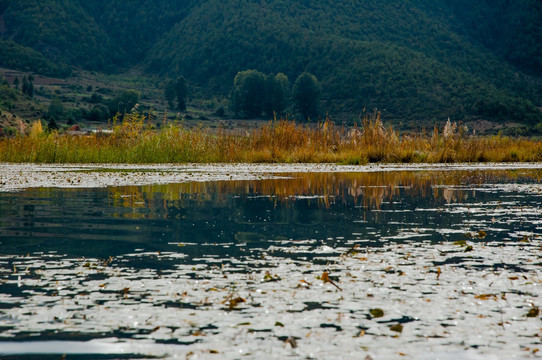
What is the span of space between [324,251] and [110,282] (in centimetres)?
183

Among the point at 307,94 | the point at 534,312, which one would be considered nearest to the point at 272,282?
the point at 534,312

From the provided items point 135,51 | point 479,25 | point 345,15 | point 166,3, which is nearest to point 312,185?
point 345,15

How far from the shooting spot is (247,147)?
22938 millimetres

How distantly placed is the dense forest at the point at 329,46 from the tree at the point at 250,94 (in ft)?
23.5

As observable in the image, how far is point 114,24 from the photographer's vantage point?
151m

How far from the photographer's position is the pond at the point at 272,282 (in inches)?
121

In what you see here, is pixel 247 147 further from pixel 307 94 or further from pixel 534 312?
pixel 307 94

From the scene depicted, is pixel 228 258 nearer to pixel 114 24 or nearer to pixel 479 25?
pixel 479 25

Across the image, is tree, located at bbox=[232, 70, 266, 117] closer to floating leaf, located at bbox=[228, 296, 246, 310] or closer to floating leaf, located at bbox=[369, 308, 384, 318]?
floating leaf, located at bbox=[228, 296, 246, 310]

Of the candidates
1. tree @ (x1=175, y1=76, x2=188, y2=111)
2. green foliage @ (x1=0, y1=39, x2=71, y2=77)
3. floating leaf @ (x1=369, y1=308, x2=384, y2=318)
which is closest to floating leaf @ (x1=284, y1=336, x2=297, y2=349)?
floating leaf @ (x1=369, y1=308, x2=384, y2=318)

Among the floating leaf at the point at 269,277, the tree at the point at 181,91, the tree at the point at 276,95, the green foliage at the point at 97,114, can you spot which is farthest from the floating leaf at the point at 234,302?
the tree at the point at 181,91

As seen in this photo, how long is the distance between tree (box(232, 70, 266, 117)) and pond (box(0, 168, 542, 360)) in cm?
9069

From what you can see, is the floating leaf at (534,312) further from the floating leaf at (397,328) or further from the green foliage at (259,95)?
the green foliage at (259,95)

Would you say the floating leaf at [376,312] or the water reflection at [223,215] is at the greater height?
the water reflection at [223,215]
